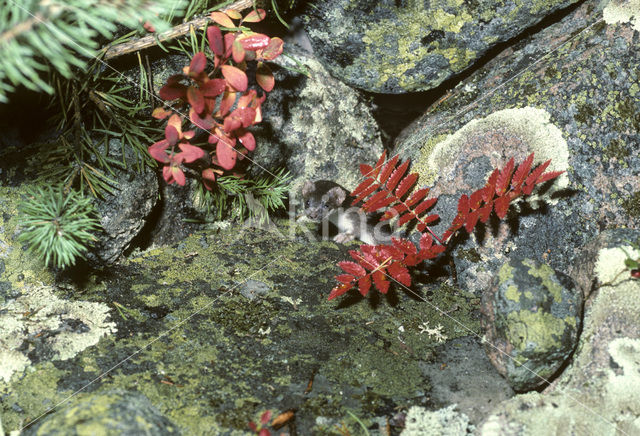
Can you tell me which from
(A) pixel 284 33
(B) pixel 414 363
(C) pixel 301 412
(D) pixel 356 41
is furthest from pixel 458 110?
(C) pixel 301 412

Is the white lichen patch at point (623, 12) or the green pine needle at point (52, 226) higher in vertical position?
the white lichen patch at point (623, 12)

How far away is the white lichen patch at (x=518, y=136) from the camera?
3.46 meters

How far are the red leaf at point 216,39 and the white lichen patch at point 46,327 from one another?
1.88m

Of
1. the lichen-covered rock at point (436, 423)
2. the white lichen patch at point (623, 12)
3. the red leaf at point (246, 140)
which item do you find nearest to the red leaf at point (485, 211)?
the lichen-covered rock at point (436, 423)

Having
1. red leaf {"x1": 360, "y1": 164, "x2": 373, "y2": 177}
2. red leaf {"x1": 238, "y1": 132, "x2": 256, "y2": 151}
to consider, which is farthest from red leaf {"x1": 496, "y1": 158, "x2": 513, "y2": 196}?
red leaf {"x1": 238, "y1": 132, "x2": 256, "y2": 151}

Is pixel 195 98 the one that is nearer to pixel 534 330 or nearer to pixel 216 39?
pixel 216 39

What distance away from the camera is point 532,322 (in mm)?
2670

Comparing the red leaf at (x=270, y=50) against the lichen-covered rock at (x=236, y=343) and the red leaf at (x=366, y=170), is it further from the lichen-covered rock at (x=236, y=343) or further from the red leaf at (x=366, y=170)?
the lichen-covered rock at (x=236, y=343)

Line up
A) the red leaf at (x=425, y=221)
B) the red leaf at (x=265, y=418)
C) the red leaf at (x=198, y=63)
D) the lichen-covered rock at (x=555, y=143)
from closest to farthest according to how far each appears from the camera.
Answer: the red leaf at (x=265, y=418) < the red leaf at (x=198, y=63) < the lichen-covered rock at (x=555, y=143) < the red leaf at (x=425, y=221)

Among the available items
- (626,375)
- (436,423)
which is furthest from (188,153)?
(626,375)

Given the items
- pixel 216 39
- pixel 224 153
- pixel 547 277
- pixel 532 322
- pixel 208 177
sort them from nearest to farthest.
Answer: pixel 532 322 → pixel 547 277 → pixel 216 39 → pixel 224 153 → pixel 208 177

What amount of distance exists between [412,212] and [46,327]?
105 inches

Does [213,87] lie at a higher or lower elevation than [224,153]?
higher

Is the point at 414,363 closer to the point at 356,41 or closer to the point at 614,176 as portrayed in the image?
the point at 614,176
